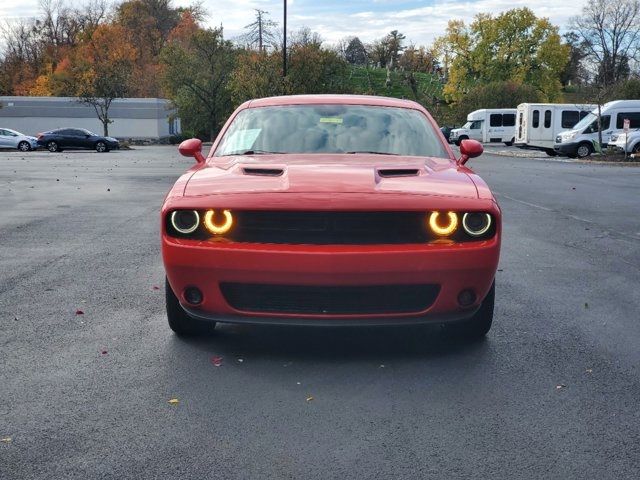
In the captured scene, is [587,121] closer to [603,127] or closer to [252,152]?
[603,127]

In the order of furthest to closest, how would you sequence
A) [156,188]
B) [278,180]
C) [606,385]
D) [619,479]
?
[156,188], [278,180], [606,385], [619,479]

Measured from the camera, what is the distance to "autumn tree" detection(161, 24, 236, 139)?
61.8 meters

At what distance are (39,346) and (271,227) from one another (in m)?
1.61

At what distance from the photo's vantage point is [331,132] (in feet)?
17.5

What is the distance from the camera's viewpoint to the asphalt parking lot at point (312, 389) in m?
2.97

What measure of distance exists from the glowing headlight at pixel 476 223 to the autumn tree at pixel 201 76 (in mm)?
59233

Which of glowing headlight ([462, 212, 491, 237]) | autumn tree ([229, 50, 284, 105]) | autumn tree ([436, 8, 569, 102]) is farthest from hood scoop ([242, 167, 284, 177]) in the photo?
autumn tree ([436, 8, 569, 102])

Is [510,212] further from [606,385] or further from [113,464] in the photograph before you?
[113,464]

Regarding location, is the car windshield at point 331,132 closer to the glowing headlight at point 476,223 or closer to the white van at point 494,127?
the glowing headlight at point 476,223

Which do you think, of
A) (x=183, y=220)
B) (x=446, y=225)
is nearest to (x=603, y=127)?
(x=446, y=225)

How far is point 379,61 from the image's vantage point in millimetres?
153625

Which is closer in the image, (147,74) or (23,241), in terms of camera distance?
(23,241)

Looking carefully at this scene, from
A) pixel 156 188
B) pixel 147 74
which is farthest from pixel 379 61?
pixel 156 188

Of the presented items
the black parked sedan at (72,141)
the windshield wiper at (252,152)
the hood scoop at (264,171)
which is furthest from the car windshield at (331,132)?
the black parked sedan at (72,141)
